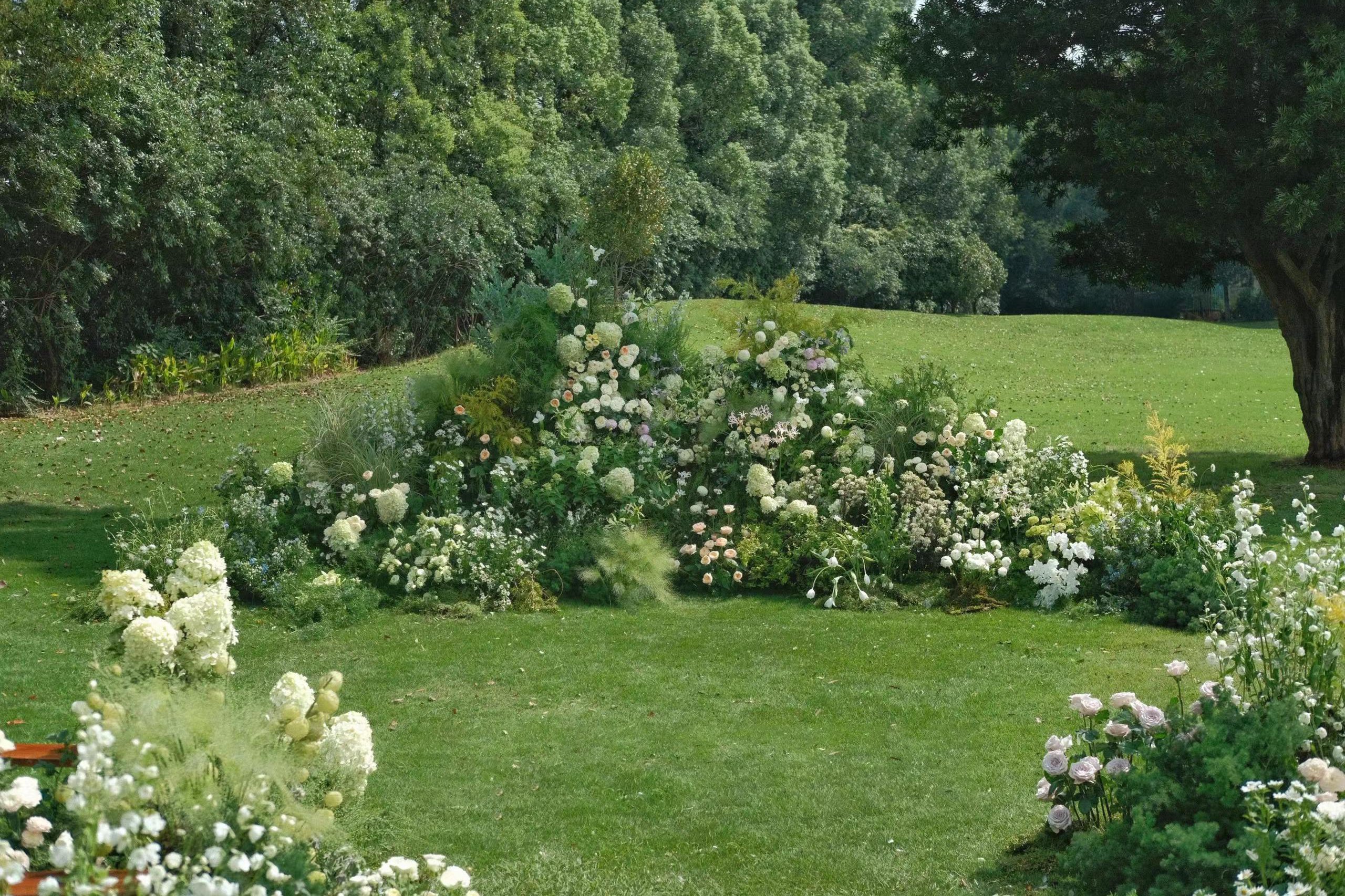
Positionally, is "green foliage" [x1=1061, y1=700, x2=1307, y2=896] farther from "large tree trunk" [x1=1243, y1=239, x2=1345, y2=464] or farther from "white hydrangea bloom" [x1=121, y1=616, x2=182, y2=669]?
"large tree trunk" [x1=1243, y1=239, x2=1345, y2=464]

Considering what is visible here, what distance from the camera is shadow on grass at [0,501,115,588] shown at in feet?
30.7

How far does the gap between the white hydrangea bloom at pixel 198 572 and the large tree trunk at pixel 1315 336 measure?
11600 millimetres

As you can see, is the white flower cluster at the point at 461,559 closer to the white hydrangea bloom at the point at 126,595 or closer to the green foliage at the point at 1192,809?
the white hydrangea bloom at the point at 126,595

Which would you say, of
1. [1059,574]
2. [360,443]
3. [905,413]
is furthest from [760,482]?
[360,443]

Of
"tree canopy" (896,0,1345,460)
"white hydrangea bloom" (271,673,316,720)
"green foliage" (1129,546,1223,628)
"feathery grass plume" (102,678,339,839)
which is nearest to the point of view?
"feathery grass plume" (102,678,339,839)

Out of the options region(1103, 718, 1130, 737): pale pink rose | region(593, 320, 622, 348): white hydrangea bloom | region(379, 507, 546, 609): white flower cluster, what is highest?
region(593, 320, 622, 348): white hydrangea bloom

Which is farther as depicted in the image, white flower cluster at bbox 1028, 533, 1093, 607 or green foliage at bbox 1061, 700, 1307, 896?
white flower cluster at bbox 1028, 533, 1093, 607

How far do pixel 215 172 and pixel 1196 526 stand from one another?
15352 mm

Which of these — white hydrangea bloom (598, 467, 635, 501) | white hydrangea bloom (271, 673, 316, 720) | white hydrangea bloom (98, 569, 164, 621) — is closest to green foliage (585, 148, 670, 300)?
white hydrangea bloom (598, 467, 635, 501)

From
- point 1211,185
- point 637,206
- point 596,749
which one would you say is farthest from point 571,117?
point 596,749

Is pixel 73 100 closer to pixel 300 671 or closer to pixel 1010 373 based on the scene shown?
pixel 300 671

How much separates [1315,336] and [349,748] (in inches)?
500

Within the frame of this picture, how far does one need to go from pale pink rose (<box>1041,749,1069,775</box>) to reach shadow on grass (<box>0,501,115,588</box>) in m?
6.98

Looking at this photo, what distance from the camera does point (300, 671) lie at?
23.2 feet
